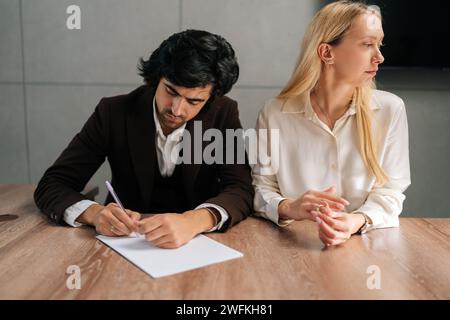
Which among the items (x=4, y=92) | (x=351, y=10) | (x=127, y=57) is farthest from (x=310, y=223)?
(x=4, y=92)

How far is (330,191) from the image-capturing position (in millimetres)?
1224

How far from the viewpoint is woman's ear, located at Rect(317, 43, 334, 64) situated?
1.46m

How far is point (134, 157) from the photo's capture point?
1.52 m

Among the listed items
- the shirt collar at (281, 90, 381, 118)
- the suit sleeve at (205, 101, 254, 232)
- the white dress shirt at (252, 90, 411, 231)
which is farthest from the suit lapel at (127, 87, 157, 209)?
the shirt collar at (281, 90, 381, 118)

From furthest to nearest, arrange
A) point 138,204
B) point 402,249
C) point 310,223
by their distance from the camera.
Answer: point 138,204 < point 310,223 < point 402,249

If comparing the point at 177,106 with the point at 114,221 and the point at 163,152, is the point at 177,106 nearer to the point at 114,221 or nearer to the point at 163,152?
the point at 163,152

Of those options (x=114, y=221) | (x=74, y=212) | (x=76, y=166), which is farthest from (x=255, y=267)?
(x=76, y=166)

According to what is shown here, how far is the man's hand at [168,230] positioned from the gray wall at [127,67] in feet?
4.70

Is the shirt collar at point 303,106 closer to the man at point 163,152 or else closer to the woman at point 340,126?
the woman at point 340,126

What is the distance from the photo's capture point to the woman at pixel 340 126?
1407mm

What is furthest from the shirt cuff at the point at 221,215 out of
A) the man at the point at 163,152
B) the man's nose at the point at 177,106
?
the man's nose at the point at 177,106

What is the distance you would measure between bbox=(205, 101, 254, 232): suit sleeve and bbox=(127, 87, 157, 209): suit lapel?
24 cm
